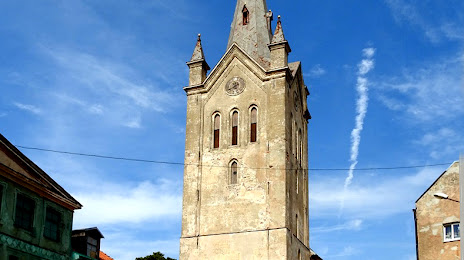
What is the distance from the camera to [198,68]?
165ft

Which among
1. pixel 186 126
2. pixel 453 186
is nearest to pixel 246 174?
pixel 186 126

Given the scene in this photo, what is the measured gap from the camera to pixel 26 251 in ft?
90.0

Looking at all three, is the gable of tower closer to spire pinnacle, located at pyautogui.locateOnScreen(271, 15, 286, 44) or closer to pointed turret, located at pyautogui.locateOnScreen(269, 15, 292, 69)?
pointed turret, located at pyautogui.locateOnScreen(269, 15, 292, 69)

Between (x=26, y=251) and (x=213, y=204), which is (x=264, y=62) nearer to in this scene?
(x=213, y=204)

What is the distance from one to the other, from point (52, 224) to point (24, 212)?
2148mm

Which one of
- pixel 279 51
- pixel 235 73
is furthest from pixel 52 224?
pixel 279 51

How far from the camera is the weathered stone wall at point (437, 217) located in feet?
94.0

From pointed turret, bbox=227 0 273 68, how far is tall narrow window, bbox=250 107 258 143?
387 cm

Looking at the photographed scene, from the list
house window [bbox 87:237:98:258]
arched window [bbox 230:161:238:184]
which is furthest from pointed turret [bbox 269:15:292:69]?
house window [bbox 87:237:98:258]

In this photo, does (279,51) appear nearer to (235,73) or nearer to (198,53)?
(235,73)

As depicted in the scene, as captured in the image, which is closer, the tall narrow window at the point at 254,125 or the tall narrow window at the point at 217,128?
the tall narrow window at the point at 254,125

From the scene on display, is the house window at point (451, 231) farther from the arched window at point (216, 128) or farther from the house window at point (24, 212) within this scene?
the arched window at point (216, 128)

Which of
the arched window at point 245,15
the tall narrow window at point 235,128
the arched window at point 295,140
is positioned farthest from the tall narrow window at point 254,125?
the arched window at point 245,15

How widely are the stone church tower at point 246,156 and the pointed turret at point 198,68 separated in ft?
0.28
